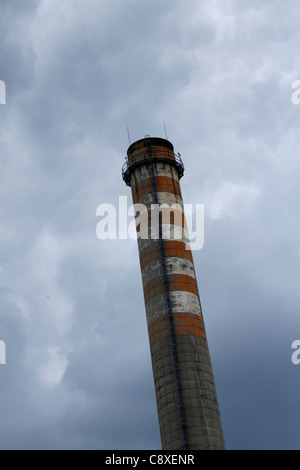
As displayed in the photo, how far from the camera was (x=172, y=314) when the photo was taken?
5494 cm

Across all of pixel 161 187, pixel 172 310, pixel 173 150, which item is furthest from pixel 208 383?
pixel 173 150

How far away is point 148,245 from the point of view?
5919 cm

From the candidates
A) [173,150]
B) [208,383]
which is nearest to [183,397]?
[208,383]

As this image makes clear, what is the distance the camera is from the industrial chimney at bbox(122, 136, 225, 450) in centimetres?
5088

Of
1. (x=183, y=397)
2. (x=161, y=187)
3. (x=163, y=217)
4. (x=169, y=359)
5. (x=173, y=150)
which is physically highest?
(x=173, y=150)

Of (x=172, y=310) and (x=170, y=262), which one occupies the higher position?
(x=170, y=262)

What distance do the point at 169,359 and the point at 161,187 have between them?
61.5 ft

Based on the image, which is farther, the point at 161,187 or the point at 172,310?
the point at 161,187

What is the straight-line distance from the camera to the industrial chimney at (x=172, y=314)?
50.9m

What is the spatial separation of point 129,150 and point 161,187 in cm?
753
